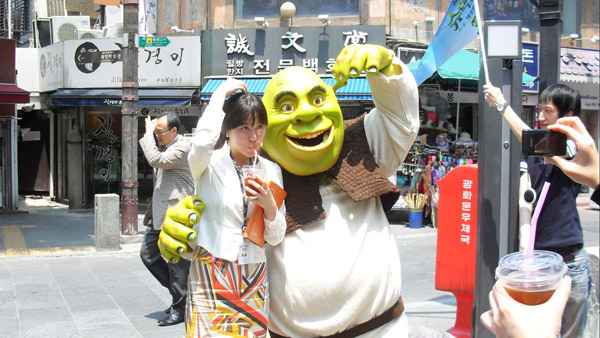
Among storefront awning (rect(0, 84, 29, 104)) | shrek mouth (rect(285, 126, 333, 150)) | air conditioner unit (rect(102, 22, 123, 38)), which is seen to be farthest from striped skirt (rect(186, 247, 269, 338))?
air conditioner unit (rect(102, 22, 123, 38))

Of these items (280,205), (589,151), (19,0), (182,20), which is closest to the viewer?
(589,151)

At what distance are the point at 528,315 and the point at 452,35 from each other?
3.04m

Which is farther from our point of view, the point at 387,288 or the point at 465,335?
the point at 465,335

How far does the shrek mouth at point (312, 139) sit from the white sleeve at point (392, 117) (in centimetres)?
26

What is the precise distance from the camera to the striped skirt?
2775 mm

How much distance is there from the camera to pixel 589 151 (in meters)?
1.67

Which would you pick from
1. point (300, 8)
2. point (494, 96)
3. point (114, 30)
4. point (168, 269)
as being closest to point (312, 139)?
point (494, 96)

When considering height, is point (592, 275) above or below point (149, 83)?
below

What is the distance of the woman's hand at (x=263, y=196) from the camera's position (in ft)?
8.80

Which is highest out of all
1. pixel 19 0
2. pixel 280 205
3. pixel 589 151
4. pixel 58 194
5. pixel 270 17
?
pixel 19 0

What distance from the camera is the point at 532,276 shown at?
66.9 inches

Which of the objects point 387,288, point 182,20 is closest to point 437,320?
point 387,288

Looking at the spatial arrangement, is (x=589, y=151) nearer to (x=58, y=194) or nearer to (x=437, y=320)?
(x=437, y=320)

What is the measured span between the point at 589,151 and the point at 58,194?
1567 centimetres
